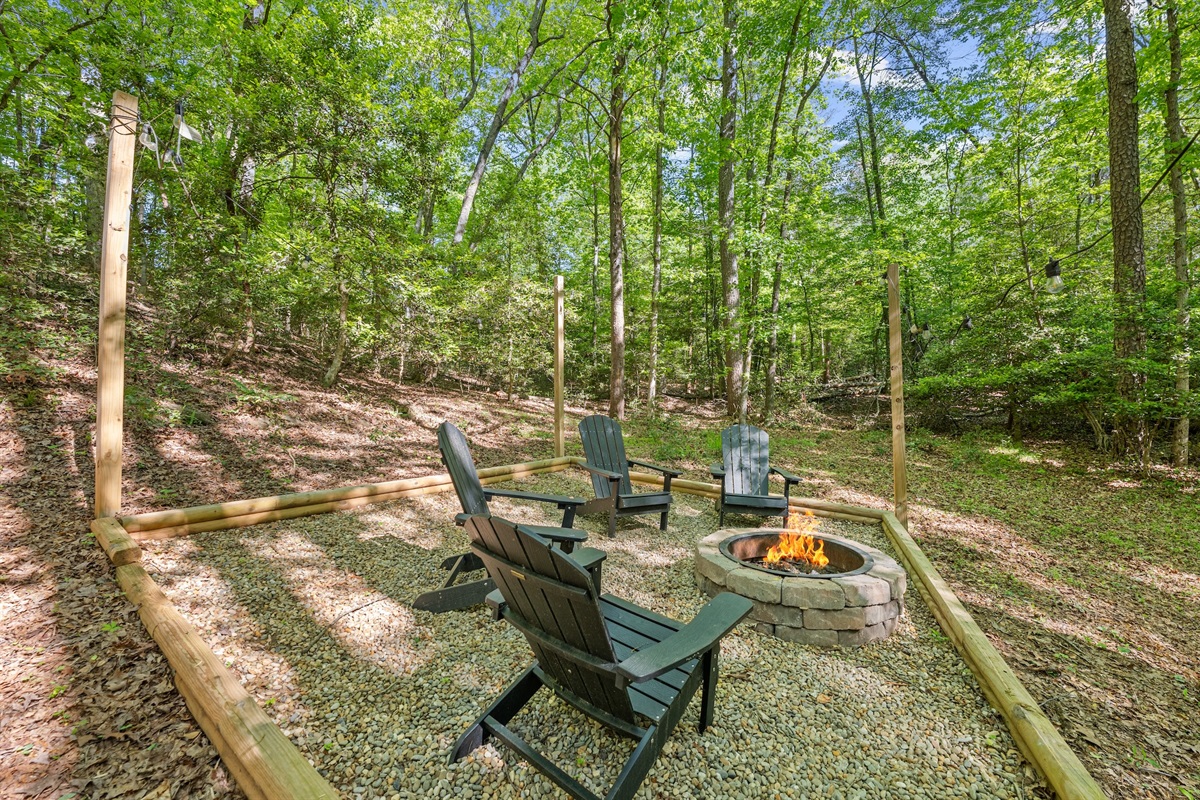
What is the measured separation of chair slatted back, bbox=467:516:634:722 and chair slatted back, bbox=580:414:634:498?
256 cm

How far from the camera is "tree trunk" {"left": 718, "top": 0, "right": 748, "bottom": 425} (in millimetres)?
7848

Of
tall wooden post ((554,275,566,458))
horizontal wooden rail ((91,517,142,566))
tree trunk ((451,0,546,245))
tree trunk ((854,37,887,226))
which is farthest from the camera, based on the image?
tree trunk ((854,37,887,226))

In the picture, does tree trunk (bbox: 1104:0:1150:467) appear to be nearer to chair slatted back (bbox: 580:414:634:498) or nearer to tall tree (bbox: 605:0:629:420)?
chair slatted back (bbox: 580:414:634:498)

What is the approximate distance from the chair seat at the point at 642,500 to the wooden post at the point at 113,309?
3.44 m

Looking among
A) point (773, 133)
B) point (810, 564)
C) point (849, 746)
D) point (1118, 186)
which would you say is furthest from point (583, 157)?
point (849, 746)

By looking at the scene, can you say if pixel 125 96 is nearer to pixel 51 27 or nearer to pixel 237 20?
pixel 51 27

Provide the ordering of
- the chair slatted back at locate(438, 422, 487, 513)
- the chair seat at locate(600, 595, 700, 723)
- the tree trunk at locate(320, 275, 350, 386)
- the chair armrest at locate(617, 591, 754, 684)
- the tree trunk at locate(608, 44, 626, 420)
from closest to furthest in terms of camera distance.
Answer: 1. the chair armrest at locate(617, 591, 754, 684)
2. the chair seat at locate(600, 595, 700, 723)
3. the chair slatted back at locate(438, 422, 487, 513)
4. the tree trunk at locate(320, 275, 350, 386)
5. the tree trunk at locate(608, 44, 626, 420)

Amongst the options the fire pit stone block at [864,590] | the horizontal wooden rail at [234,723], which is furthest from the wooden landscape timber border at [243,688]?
the fire pit stone block at [864,590]

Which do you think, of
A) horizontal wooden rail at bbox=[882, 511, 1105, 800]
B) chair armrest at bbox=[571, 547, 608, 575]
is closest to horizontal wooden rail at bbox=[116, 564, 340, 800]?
chair armrest at bbox=[571, 547, 608, 575]

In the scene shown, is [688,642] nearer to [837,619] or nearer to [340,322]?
[837,619]

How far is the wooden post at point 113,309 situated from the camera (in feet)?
9.35

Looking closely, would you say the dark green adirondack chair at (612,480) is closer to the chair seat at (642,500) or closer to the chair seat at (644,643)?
the chair seat at (642,500)

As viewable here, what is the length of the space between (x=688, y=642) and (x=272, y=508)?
3.51m

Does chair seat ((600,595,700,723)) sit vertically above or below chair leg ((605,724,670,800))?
above
